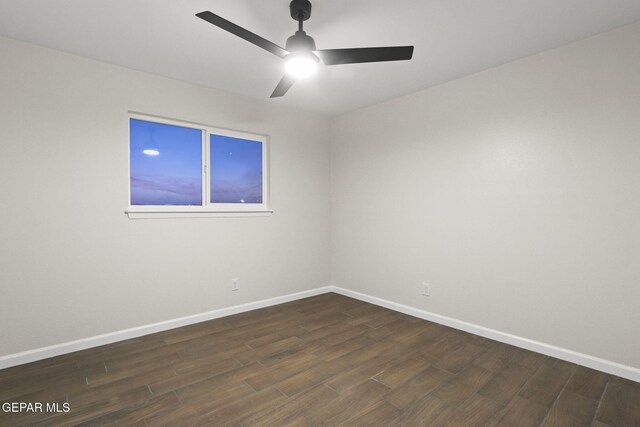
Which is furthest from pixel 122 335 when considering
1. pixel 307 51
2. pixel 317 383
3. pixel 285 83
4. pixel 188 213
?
pixel 307 51

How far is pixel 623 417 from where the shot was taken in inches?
71.3

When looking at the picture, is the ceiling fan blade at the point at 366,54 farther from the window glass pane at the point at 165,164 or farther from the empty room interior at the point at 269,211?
the window glass pane at the point at 165,164

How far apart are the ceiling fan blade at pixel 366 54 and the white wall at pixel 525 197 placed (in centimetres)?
147

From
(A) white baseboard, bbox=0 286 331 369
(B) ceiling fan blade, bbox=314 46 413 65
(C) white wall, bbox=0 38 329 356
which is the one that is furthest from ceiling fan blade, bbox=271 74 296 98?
(A) white baseboard, bbox=0 286 331 369

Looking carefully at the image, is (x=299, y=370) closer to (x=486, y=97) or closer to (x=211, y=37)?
(x=211, y=37)

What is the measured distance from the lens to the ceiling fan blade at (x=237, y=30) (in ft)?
5.17

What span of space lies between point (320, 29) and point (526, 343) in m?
3.00

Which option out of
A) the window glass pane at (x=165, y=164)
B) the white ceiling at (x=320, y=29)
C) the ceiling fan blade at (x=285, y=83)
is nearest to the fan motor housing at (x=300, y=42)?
the white ceiling at (x=320, y=29)

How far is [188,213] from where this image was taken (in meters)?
3.25

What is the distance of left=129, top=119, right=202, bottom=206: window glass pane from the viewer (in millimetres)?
3061

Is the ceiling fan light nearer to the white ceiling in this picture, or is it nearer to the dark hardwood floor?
the white ceiling

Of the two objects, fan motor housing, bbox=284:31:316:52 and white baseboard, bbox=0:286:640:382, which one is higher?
fan motor housing, bbox=284:31:316:52

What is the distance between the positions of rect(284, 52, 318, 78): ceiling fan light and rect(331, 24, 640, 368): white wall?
1.82m

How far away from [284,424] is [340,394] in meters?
0.44
